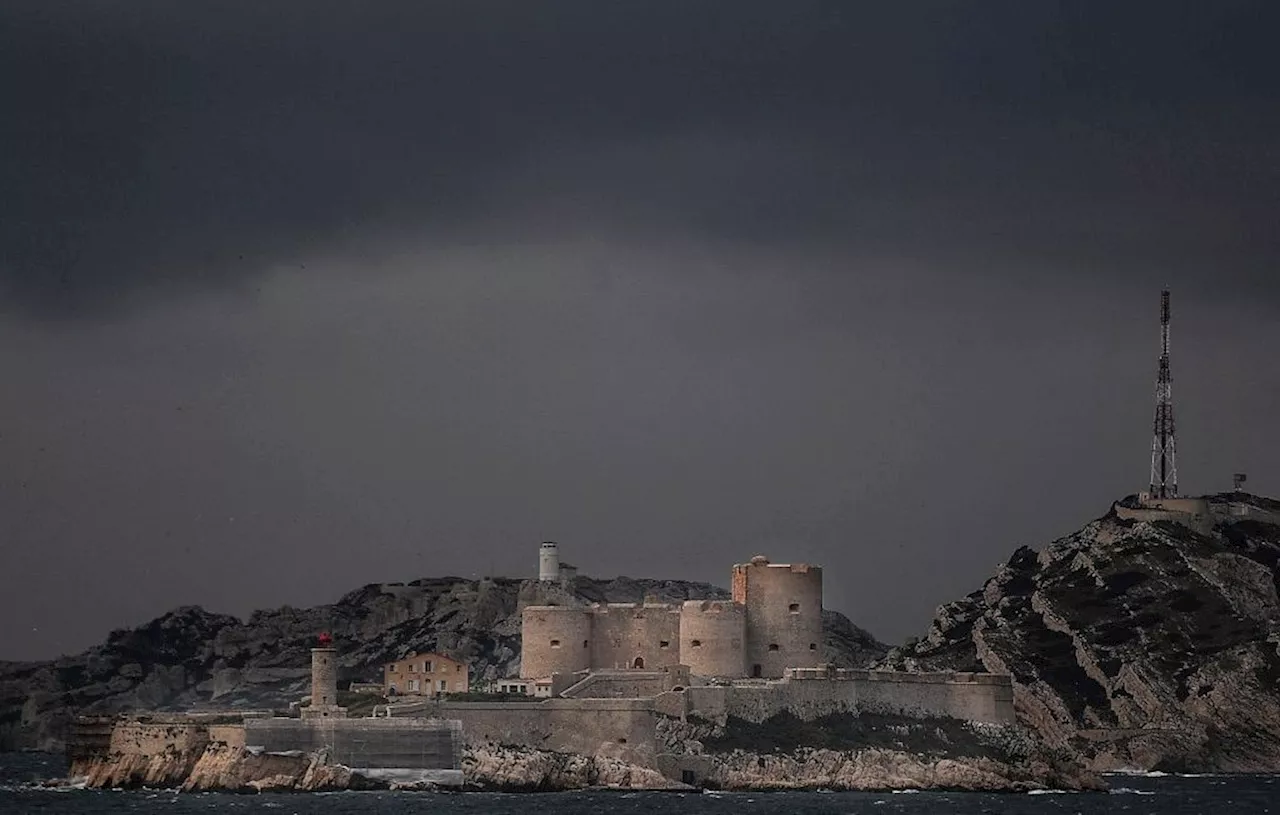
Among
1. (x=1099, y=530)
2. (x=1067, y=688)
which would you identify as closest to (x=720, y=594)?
(x=1099, y=530)

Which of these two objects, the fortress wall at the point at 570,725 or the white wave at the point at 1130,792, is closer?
the fortress wall at the point at 570,725

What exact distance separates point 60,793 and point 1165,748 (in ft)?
155

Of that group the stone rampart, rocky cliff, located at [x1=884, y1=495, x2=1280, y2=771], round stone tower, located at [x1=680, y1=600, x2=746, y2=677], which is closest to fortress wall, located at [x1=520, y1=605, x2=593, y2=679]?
round stone tower, located at [x1=680, y1=600, x2=746, y2=677]

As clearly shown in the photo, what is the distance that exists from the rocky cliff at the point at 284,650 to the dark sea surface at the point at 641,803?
4734 cm

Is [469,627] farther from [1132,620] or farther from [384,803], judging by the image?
[384,803]

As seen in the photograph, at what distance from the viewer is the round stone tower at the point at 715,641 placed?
89.9 meters

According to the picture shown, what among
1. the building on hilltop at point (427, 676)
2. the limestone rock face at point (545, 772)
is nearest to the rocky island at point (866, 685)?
the limestone rock face at point (545, 772)

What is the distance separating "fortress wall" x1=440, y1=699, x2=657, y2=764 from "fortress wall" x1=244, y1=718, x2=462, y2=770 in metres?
Answer: 1.28

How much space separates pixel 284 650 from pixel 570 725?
75917 millimetres

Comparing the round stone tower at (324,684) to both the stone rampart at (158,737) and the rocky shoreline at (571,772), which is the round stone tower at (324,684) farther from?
the stone rampart at (158,737)

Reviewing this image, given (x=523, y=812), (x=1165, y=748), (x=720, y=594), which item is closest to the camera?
(x=523, y=812)

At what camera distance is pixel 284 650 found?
157 m

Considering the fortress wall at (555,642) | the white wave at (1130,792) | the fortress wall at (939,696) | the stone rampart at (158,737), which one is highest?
the fortress wall at (555,642)

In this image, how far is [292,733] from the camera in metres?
82.2
